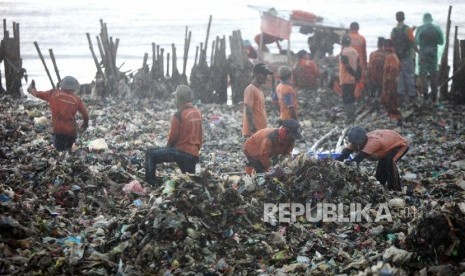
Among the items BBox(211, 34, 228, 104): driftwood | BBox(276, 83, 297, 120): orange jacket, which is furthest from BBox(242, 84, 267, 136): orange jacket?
BBox(211, 34, 228, 104): driftwood

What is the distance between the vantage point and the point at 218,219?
20.9ft

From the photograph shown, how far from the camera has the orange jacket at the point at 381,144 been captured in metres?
7.39

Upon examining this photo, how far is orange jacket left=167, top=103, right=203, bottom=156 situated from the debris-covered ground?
0.59 m

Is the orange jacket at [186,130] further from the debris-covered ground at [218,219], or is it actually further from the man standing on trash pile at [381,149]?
the man standing on trash pile at [381,149]

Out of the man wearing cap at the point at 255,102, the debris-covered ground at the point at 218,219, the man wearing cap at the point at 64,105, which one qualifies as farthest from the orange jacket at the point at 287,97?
the man wearing cap at the point at 64,105

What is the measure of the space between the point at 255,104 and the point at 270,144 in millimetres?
1425

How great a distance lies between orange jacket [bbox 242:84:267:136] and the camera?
870 cm

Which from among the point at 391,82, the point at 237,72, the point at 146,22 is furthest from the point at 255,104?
the point at 146,22

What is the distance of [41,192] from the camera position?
7.39 meters

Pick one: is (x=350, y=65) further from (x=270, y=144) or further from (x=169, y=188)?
(x=169, y=188)

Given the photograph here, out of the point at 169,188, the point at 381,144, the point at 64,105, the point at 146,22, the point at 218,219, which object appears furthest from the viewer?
the point at 146,22

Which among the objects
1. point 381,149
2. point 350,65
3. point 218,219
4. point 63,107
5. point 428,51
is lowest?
point 218,219

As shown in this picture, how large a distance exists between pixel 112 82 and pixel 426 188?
8.46 m

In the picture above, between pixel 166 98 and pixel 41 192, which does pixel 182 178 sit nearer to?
pixel 41 192
